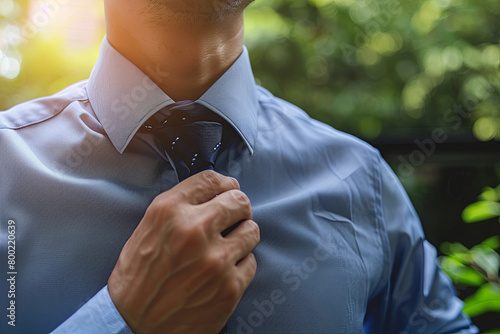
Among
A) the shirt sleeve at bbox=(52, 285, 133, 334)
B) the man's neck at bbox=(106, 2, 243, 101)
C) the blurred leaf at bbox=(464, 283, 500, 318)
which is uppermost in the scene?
the man's neck at bbox=(106, 2, 243, 101)

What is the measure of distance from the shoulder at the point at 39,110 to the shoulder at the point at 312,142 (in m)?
0.36

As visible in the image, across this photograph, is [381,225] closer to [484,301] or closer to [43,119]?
[484,301]

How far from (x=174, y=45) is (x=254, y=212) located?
1.09ft

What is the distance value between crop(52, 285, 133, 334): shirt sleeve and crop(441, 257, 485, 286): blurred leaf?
88 cm

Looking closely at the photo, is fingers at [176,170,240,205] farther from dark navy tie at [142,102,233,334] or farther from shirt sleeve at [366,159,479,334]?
shirt sleeve at [366,159,479,334]

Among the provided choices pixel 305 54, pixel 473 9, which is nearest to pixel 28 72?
pixel 305 54

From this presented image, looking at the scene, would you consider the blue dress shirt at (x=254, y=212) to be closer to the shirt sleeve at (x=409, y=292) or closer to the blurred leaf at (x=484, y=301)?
the shirt sleeve at (x=409, y=292)

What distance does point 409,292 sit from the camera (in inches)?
36.2

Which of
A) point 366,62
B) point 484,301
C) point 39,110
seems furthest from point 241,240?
point 366,62

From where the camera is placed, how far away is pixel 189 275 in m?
0.62

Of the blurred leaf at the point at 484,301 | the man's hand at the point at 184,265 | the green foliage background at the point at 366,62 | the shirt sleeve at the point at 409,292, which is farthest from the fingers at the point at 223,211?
the green foliage background at the point at 366,62

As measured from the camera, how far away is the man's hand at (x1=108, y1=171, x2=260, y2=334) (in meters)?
0.62

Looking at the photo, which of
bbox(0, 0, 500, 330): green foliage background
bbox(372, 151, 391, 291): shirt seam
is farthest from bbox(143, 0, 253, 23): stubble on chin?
bbox(0, 0, 500, 330): green foliage background

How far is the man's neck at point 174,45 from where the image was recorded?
81cm
